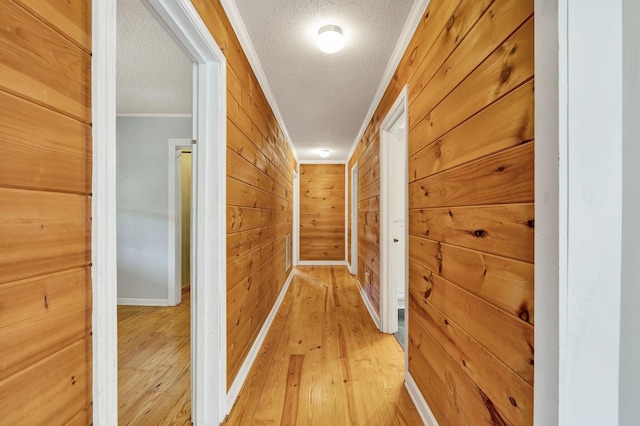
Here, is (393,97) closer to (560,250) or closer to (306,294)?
(560,250)

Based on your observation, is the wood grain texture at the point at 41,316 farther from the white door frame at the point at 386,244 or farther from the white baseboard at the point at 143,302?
the white baseboard at the point at 143,302

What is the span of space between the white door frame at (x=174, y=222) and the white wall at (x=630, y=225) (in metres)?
3.56

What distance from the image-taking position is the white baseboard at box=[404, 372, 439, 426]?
139 cm

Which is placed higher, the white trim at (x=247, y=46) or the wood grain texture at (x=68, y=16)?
the white trim at (x=247, y=46)

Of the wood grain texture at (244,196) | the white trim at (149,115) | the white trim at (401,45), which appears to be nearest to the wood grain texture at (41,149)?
the wood grain texture at (244,196)

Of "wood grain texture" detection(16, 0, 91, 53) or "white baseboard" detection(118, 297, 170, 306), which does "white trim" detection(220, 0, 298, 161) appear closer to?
"wood grain texture" detection(16, 0, 91, 53)

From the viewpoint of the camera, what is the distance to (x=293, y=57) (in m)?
2.04

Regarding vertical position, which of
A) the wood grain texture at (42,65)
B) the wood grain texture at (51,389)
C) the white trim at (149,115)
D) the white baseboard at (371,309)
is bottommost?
the white baseboard at (371,309)

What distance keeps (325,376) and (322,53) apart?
2.28 meters

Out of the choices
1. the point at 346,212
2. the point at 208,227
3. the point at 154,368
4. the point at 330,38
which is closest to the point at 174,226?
the point at 154,368

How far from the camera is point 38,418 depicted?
0.58m

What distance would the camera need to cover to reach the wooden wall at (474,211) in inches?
30.5

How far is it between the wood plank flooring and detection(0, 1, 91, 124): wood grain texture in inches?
63.9

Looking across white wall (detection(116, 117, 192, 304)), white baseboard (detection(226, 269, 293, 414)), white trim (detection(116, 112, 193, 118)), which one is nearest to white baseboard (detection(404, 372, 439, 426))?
white baseboard (detection(226, 269, 293, 414))
